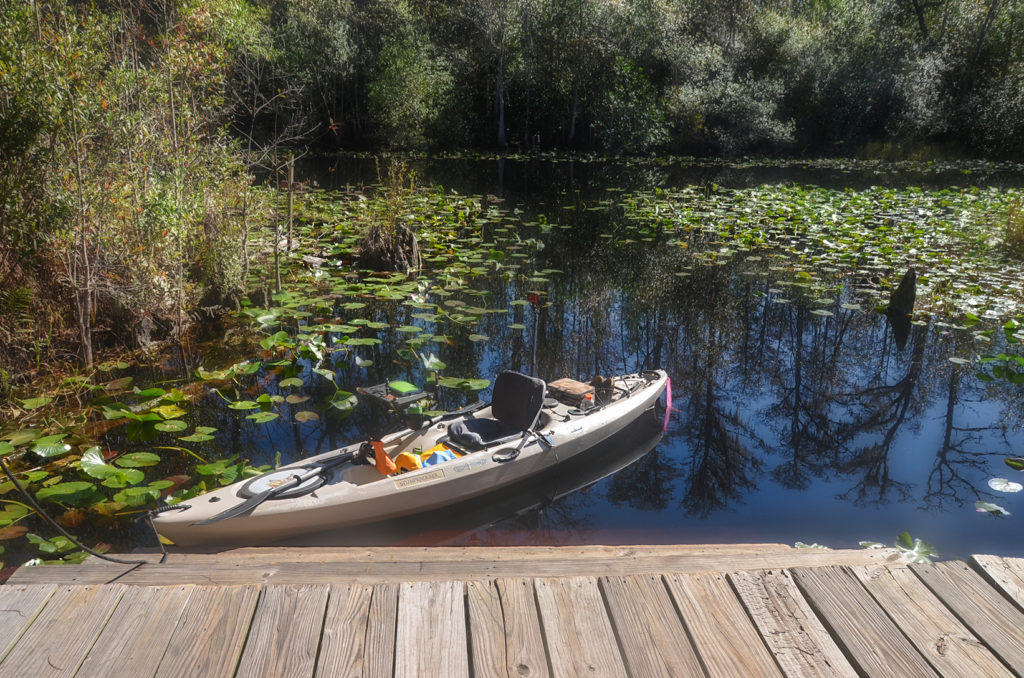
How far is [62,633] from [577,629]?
130 cm

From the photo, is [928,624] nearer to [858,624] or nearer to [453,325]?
[858,624]

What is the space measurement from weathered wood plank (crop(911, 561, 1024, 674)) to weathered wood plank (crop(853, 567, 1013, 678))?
1.0 inches

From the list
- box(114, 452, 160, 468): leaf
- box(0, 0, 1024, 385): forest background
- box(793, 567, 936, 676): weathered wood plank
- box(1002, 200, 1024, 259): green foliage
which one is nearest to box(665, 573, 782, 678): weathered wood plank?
box(793, 567, 936, 676): weathered wood plank

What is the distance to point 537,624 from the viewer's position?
1784mm

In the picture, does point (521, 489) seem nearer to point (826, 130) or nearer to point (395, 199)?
point (395, 199)

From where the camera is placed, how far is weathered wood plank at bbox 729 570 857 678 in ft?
5.48

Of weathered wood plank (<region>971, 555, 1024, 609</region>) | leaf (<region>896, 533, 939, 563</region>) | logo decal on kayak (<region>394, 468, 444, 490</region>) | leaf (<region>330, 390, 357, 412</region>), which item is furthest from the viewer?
leaf (<region>330, 390, 357, 412</region>)

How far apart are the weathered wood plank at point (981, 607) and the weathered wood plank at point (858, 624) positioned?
0.21 meters

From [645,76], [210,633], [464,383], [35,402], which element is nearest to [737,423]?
[464,383]

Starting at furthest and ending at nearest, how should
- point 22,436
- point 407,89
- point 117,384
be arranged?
point 407,89, point 117,384, point 22,436

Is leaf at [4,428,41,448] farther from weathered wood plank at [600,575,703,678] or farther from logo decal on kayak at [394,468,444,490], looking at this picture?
weathered wood plank at [600,575,703,678]

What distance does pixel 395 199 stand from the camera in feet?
36.0

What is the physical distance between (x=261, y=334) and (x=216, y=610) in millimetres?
5534

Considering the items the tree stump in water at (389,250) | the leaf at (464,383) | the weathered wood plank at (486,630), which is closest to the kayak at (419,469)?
the leaf at (464,383)
